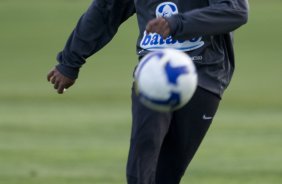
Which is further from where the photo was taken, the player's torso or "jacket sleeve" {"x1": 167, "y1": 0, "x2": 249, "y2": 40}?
the player's torso

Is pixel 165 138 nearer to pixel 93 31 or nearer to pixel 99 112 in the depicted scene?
pixel 93 31

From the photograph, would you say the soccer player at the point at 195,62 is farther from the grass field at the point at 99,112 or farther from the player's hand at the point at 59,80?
the grass field at the point at 99,112

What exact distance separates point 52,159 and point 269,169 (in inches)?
115

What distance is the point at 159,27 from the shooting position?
Result: 7.10m

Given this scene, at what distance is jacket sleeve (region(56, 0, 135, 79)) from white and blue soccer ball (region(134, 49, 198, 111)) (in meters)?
1.71

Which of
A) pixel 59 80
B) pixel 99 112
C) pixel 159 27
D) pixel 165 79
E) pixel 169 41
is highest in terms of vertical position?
pixel 159 27

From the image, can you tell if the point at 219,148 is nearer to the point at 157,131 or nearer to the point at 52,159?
the point at 52,159

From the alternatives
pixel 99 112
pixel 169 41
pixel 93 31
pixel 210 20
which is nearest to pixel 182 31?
pixel 210 20

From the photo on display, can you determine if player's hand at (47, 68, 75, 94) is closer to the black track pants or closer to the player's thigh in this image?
the black track pants

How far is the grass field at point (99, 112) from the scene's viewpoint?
13.2 m

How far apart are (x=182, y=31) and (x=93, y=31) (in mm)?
1385

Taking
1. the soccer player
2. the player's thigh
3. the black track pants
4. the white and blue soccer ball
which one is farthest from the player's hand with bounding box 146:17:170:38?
the player's thigh

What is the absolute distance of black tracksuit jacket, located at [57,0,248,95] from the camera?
736cm

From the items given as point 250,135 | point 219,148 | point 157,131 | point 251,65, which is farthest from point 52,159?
point 251,65
